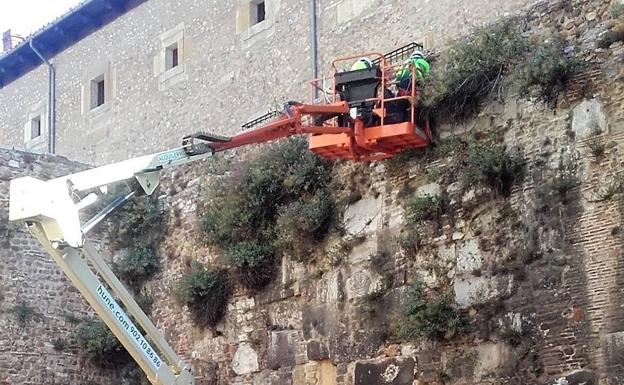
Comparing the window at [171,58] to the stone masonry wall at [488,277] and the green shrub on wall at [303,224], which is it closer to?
the stone masonry wall at [488,277]

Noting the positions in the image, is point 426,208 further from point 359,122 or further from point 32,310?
point 32,310

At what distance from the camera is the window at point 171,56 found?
20734mm

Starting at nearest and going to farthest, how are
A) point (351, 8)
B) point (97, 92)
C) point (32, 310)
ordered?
point (32, 310)
point (351, 8)
point (97, 92)

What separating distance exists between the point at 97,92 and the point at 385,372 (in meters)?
12.2

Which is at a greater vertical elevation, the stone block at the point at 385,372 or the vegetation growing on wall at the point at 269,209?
the vegetation growing on wall at the point at 269,209

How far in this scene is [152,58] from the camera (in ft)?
69.6

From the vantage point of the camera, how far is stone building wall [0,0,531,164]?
16.8 m

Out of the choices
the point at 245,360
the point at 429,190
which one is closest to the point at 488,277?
the point at 429,190

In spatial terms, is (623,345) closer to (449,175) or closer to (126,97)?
(449,175)

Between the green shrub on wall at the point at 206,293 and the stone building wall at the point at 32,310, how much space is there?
6.68ft

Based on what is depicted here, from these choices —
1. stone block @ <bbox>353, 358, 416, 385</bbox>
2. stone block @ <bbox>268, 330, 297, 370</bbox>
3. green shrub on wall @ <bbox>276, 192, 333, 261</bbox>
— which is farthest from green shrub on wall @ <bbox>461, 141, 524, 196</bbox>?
stone block @ <bbox>268, 330, 297, 370</bbox>

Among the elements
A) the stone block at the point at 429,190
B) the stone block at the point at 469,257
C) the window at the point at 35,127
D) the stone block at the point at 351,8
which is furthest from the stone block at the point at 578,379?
the window at the point at 35,127

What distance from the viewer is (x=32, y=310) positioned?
15664 millimetres

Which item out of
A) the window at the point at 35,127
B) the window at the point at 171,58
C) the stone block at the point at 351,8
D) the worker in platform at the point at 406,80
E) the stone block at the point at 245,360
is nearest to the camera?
the worker in platform at the point at 406,80
